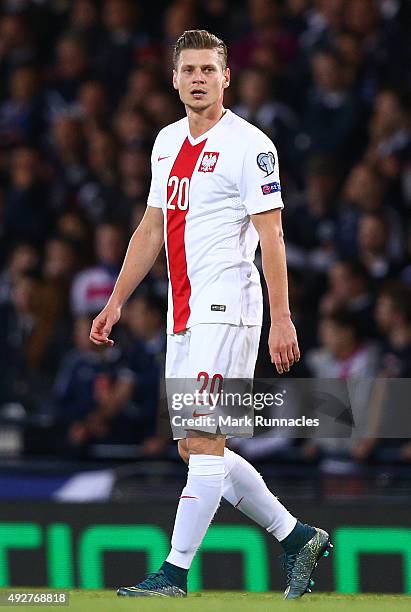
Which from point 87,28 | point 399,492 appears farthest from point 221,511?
point 87,28

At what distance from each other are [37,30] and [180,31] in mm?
1720

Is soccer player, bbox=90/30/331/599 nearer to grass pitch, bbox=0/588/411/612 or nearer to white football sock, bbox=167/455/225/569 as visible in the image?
white football sock, bbox=167/455/225/569

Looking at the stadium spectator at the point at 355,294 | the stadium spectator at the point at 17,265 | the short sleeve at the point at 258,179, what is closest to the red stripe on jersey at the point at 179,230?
the short sleeve at the point at 258,179

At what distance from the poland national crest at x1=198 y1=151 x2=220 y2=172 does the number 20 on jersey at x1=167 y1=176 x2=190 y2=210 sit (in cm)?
8

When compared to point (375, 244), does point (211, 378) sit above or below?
below

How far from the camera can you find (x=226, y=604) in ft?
14.9

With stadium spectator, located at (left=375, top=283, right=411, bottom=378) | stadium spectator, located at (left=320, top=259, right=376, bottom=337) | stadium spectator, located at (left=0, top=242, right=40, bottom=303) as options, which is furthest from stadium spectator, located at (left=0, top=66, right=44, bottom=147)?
stadium spectator, located at (left=375, top=283, right=411, bottom=378)

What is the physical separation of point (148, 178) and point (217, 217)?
4.89m

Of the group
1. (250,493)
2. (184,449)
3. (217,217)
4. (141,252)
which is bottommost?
(250,493)

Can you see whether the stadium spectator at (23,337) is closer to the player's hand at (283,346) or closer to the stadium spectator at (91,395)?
the stadium spectator at (91,395)

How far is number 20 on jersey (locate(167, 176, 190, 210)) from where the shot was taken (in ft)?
16.4

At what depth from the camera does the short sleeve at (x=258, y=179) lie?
15.9 ft

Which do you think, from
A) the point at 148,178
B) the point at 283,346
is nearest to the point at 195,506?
the point at 283,346

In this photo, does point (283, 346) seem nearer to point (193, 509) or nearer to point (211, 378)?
point (211, 378)
